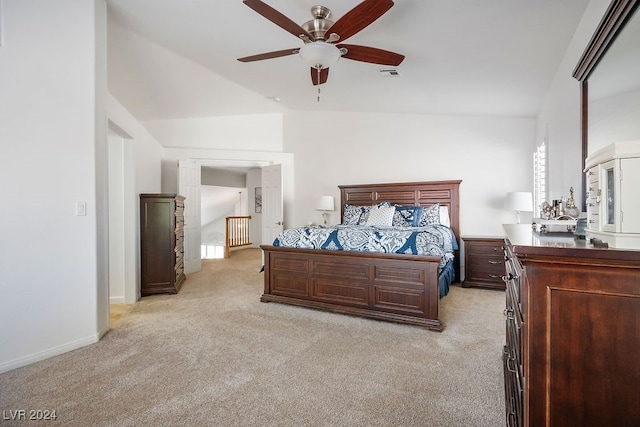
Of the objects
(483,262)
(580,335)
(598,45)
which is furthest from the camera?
(483,262)

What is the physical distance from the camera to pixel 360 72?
12.4 feet

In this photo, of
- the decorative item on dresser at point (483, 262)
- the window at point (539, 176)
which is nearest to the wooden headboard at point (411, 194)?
the decorative item on dresser at point (483, 262)

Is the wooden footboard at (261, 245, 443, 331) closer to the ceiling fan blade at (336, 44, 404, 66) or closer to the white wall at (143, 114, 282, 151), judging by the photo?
the ceiling fan blade at (336, 44, 404, 66)

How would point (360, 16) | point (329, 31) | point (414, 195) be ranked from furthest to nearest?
point (414, 195) → point (329, 31) → point (360, 16)

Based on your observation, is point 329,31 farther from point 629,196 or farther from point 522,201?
point 522,201

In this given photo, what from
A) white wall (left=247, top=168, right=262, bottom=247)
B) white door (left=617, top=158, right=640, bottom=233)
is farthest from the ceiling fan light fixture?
white wall (left=247, top=168, right=262, bottom=247)

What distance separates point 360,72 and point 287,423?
3.55m

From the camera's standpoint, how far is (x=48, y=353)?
2428 mm

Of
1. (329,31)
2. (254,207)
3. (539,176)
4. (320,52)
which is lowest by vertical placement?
(254,207)

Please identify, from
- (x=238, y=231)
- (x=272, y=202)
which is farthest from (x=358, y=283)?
(x=238, y=231)

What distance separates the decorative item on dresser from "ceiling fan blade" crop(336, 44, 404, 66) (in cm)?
285

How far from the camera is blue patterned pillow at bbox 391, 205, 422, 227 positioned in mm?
4656

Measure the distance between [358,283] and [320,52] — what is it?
2.19 m

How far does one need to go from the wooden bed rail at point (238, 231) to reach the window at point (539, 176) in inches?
261
